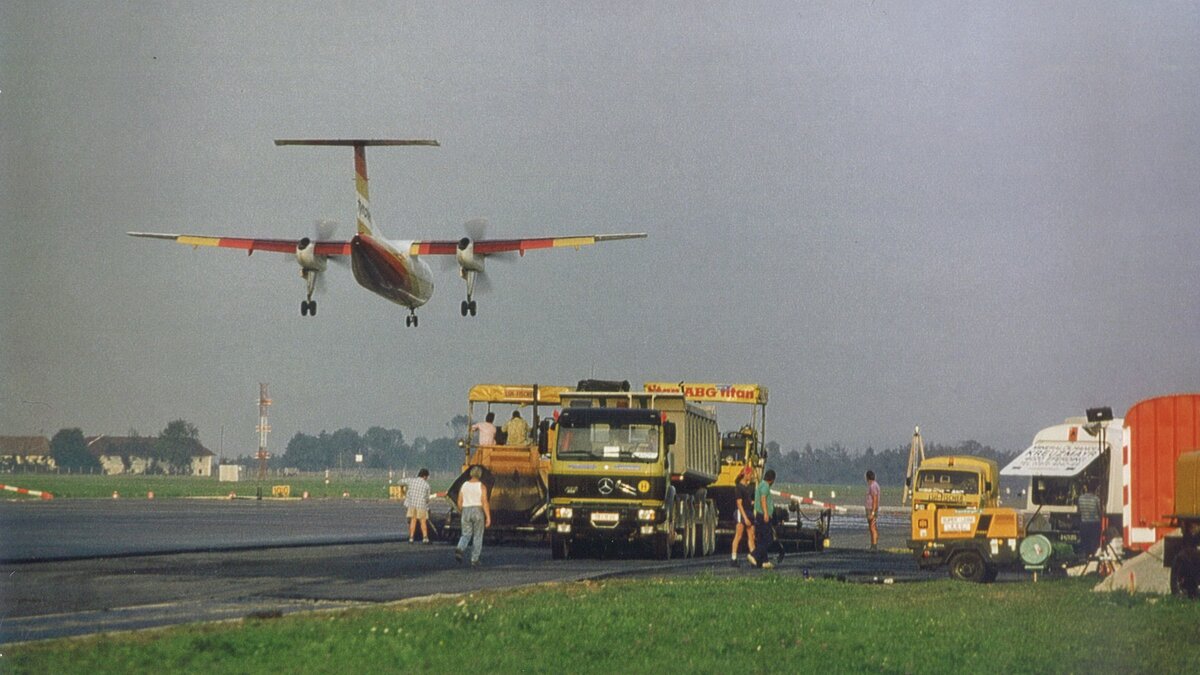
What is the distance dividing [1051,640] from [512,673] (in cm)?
608

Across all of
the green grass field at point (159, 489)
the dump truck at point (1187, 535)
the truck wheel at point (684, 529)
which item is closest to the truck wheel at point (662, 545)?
the truck wheel at point (684, 529)

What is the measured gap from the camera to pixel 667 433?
2939 centimetres

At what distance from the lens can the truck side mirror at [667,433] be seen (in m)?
29.4

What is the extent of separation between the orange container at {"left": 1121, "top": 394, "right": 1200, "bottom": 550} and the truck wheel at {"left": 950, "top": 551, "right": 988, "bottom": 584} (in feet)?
8.26

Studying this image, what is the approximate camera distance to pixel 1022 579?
79.8 ft

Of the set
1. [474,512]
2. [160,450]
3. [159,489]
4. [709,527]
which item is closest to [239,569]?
[474,512]

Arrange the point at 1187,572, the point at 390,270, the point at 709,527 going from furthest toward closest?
the point at 390,270, the point at 709,527, the point at 1187,572

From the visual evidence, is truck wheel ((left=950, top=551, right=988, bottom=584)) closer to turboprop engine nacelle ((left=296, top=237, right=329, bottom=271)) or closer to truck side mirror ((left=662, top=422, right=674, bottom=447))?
truck side mirror ((left=662, top=422, right=674, bottom=447))

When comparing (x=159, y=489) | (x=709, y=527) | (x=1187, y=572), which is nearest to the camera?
(x=1187, y=572)

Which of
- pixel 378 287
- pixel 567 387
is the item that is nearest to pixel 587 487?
pixel 567 387

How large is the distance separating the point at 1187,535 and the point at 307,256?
36.1 meters

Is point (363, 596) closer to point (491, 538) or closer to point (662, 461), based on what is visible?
point (662, 461)

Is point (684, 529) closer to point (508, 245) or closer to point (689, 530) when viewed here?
point (689, 530)

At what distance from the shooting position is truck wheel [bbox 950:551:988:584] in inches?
921
